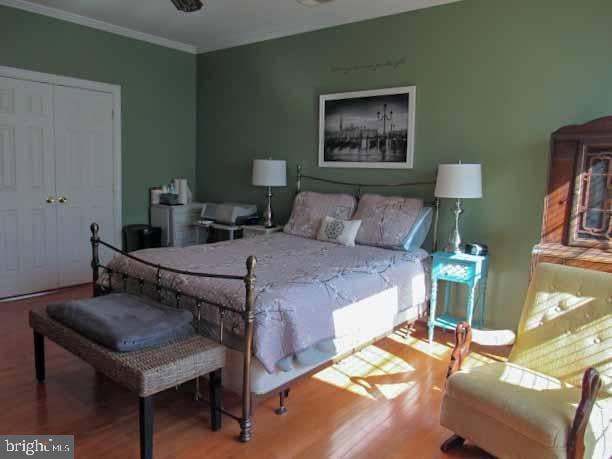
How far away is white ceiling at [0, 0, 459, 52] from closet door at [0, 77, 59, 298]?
816 millimetres

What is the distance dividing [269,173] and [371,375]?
7.78 feet

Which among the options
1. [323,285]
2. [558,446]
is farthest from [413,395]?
[558,446]

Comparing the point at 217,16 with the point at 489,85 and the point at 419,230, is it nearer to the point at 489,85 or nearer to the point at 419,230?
the point at 489,85

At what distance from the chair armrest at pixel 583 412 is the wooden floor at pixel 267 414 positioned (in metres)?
0.54

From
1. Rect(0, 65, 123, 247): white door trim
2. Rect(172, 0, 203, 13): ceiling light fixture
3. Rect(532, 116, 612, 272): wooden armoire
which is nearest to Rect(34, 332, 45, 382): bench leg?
Rect(172, 0, 203, 13): ceiling light fixture

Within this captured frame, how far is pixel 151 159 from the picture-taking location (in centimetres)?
554

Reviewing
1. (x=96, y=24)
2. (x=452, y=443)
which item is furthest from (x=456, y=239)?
(x=96, y=24)

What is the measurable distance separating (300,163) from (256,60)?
4.23ft

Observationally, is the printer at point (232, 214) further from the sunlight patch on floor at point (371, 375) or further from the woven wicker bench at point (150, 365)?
the woven wicker bench at point (150, 365)

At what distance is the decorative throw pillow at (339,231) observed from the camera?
12.9ft

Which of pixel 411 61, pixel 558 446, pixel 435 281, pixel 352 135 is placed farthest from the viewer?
pixel 352 135

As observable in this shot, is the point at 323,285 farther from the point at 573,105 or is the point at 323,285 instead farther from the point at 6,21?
the point at 6,21

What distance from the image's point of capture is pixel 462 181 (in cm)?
345

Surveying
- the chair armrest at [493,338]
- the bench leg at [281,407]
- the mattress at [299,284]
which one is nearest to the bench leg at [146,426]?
the mattress at [299,284]
